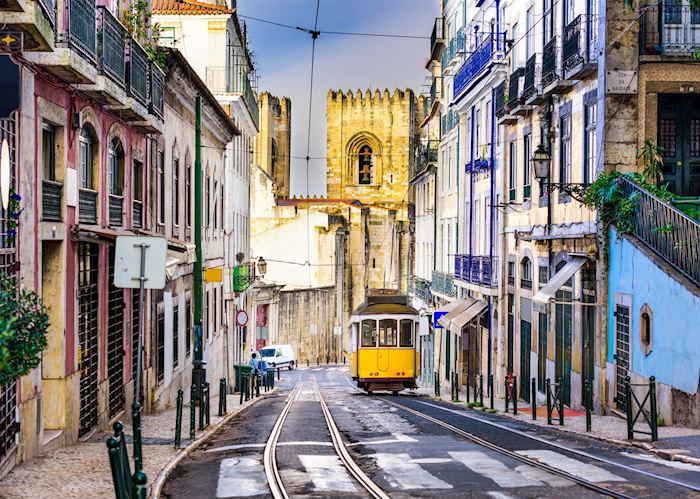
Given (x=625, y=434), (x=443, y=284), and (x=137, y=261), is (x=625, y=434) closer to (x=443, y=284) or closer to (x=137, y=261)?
(x=137, y=261)

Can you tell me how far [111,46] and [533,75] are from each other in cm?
1317

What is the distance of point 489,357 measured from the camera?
32.5 m

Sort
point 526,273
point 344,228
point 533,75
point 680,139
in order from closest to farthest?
point 680,139
point 533,75
point 526,273
point 344,228

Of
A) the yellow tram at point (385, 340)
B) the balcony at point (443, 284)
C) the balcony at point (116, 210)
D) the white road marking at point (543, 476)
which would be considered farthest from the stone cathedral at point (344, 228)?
the white road marking at point (543, 476)

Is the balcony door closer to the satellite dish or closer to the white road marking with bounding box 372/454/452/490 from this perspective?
the white road marking with bounding box 372/454/452/490

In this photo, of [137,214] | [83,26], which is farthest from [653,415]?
[137,214]

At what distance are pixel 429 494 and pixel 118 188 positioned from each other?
399 inches

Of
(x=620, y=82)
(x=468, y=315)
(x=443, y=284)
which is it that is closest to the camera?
(x=620, y=82)

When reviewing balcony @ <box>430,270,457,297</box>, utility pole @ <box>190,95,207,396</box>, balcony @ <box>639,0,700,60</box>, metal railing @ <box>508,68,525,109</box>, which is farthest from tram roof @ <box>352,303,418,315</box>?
balcony @ <box>639,0,700,60</box>

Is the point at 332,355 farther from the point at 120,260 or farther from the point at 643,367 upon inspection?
the point at 120,260

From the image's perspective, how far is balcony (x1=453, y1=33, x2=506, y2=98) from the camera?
102 ft

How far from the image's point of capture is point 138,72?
17547 mm

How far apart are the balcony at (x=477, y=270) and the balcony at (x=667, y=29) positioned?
12267mm

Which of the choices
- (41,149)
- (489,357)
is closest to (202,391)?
(41,149)
